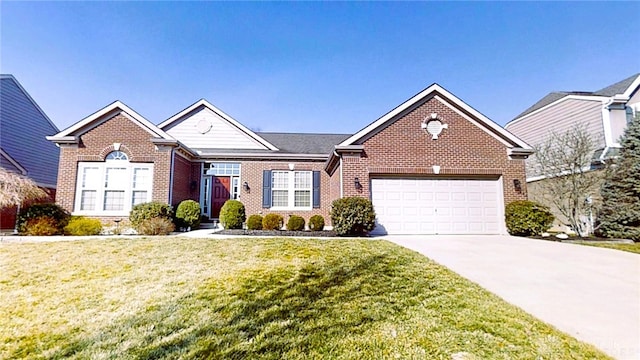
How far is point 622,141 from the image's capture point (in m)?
11.9

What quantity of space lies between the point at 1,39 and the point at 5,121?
944cm

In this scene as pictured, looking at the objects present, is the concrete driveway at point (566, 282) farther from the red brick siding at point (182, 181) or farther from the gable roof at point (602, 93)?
the gable roof at point (602, 93)

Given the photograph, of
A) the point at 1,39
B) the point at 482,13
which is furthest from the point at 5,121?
the point at 482,13

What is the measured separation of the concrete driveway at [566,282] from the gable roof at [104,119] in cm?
1131

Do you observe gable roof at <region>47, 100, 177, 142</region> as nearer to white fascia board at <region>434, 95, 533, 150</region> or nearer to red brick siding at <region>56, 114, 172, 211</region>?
red brick siding at <region>56, 114, 172, 211</region>

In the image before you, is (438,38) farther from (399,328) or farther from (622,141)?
(399,328)

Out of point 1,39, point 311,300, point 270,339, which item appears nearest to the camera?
point 270,339

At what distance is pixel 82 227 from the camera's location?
10648mm

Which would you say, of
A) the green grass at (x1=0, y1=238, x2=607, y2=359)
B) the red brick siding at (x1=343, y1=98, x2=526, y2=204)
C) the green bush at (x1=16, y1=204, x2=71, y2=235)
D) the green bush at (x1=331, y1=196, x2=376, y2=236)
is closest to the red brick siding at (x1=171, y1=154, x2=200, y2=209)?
the green bush at (x1=16, y1=204, x2=71, y2=235)

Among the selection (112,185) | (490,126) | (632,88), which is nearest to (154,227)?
(112,185)

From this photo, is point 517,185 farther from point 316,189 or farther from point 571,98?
point 571,98

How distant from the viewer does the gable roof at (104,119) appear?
12234 mm

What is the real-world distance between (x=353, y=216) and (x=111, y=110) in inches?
436

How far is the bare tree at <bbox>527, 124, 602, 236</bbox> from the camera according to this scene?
41.4 feet
